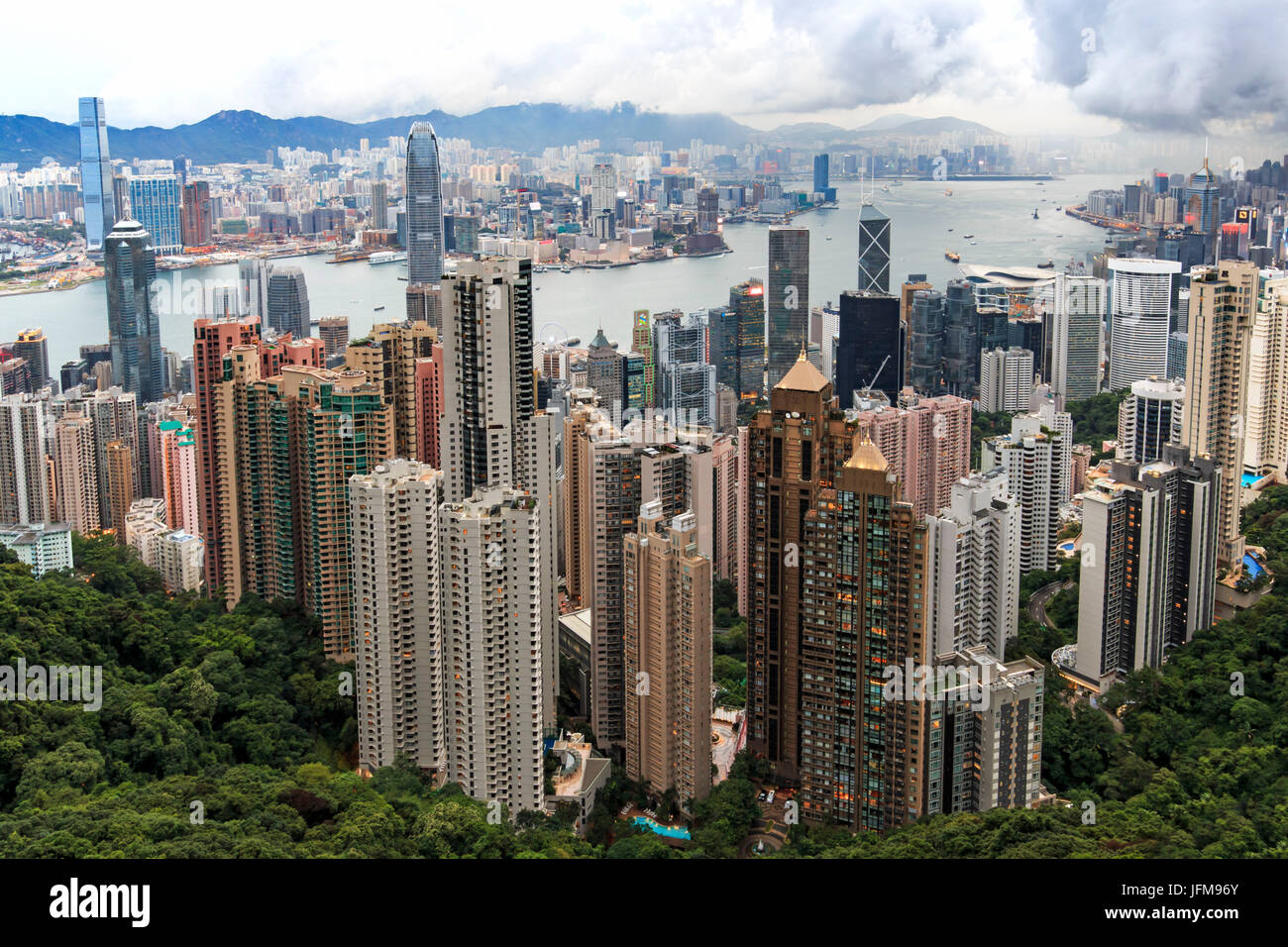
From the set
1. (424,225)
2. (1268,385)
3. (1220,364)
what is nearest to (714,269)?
(424,225)

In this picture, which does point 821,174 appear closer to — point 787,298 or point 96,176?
point 787,298

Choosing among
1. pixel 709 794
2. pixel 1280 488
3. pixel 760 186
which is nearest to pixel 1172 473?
pixel 1280 488

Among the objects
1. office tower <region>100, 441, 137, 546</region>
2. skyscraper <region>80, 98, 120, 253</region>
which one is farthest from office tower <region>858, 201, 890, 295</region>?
office tower <region>100, 441, 137, 546</region>

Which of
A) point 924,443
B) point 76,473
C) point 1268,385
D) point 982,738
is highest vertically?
point 1268,385

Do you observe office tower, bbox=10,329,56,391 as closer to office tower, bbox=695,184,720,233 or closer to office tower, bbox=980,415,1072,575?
office tower, bbox=695,184,720,233

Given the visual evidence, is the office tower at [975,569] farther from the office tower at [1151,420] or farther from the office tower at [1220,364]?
the office tower at [1220,364]
